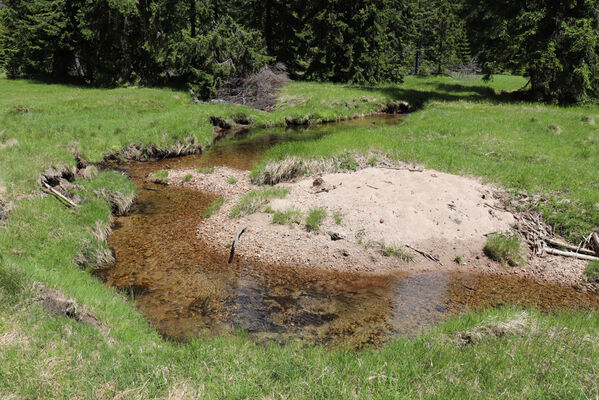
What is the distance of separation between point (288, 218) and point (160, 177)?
850 centimetres

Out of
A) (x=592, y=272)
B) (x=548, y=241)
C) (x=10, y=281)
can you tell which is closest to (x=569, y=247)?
(x=548, y=241)

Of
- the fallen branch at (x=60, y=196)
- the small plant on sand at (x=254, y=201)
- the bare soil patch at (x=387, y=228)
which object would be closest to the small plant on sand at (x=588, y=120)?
the bare soil patch at (x=387, y=228)

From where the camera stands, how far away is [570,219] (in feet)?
35.0

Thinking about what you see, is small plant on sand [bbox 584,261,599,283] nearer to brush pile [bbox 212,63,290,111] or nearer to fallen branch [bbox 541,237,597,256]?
fallen branch [bbox 541,237,597,256]

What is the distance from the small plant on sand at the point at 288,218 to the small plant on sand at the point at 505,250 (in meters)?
5.48

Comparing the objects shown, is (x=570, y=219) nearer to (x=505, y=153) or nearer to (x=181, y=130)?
(x=505, y=153)

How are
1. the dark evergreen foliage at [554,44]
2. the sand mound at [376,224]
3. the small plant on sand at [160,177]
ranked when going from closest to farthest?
the sand mound at [376,224], the small plant on sand at [160,177], the dark evergreen foliage at [554,44]

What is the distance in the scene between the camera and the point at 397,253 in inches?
400

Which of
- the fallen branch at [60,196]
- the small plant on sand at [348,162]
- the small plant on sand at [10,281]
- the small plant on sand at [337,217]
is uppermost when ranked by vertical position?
the small plant on sand at [348,162]

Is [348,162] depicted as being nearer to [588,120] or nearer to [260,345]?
[260,345]

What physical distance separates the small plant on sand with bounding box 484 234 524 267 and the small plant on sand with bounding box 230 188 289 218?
6.57m

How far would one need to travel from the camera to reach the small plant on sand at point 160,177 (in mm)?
16837

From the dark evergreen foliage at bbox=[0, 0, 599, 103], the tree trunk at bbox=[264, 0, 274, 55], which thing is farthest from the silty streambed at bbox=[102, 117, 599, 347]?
the tree trunk at bbox=[264, 0, 274, 55]

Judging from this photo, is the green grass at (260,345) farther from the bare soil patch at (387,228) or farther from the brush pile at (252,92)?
the brush pile at (252,92)
